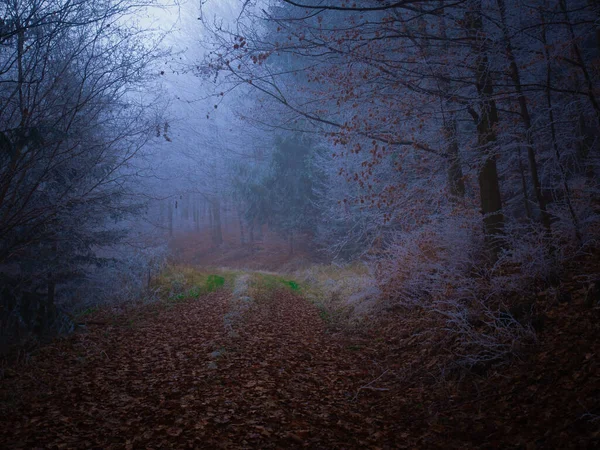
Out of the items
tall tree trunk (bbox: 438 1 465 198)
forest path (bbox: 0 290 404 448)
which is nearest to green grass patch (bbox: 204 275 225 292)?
forest path (bbox: 0 290 404 448)

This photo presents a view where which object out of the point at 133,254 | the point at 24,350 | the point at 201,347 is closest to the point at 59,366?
the point at 24,350

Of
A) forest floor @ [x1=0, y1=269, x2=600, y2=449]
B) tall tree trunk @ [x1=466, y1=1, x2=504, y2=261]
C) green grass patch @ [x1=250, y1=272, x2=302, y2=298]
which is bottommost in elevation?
forest floor @ [x1=0, y1=269, x2=600, y2=449]

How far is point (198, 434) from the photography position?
13.2ft

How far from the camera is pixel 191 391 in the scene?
17.0 feet

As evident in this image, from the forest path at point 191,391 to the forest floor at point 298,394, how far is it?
20 millimetres

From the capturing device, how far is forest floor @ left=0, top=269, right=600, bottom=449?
386 centimetres

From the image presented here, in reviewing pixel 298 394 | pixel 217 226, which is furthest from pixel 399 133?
pixel 217 226

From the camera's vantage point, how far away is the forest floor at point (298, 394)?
3855mm

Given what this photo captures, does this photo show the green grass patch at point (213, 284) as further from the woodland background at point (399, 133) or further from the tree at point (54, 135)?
the tree at point (54, 135)

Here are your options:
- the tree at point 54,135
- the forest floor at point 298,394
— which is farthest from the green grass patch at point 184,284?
the forest floor at point 298,394

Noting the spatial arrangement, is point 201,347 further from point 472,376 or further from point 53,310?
point 472,376

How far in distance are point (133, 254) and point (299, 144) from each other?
13330mm

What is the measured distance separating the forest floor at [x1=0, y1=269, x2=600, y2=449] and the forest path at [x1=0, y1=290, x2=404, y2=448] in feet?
0.06

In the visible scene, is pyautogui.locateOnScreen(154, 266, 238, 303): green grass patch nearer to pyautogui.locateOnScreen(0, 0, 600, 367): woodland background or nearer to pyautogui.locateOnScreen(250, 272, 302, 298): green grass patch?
pyautogui.locateOnScreen(250, 272, 302, 298): green grass patch
